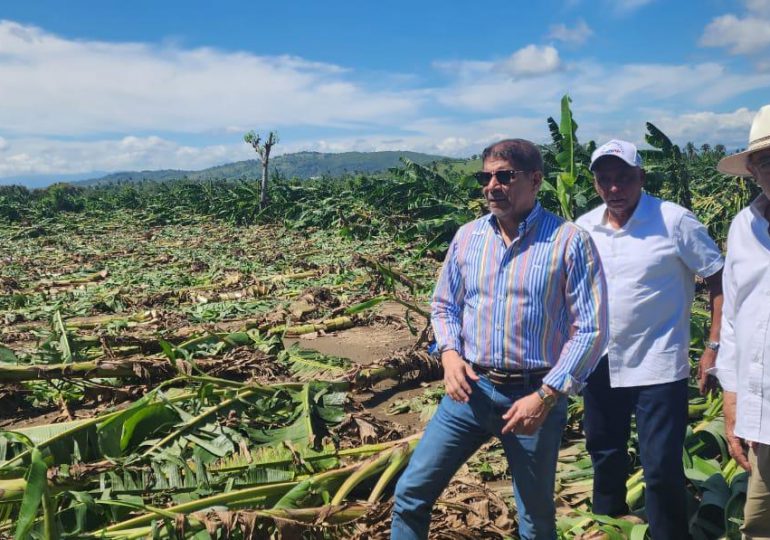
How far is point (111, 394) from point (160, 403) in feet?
4.03

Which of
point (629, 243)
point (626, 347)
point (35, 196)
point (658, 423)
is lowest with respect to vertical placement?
point (658, 423)

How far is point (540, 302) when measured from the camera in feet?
7.30

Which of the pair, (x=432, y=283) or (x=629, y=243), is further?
(x=432, y=283)

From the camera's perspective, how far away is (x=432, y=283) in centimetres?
916

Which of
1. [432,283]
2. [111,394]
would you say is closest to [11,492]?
[111,394]

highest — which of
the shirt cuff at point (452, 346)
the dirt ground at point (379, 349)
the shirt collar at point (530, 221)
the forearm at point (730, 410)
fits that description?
the shirt collar at point (530, 221)

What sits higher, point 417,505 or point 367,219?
point 367,219

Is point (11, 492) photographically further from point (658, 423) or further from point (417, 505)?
point (658, 423)

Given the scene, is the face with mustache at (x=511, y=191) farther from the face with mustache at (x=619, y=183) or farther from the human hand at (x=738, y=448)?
the human hand at (x=738, y=448)

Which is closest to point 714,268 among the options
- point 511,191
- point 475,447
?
point 511,191

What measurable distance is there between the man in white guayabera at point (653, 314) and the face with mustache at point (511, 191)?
63 cm

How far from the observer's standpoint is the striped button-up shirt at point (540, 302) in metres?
2.18

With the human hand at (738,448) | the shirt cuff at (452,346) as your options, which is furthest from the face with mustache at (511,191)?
the human hand at (738,448)

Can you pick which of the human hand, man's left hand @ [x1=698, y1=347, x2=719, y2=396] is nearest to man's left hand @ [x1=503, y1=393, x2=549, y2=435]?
the human hand
